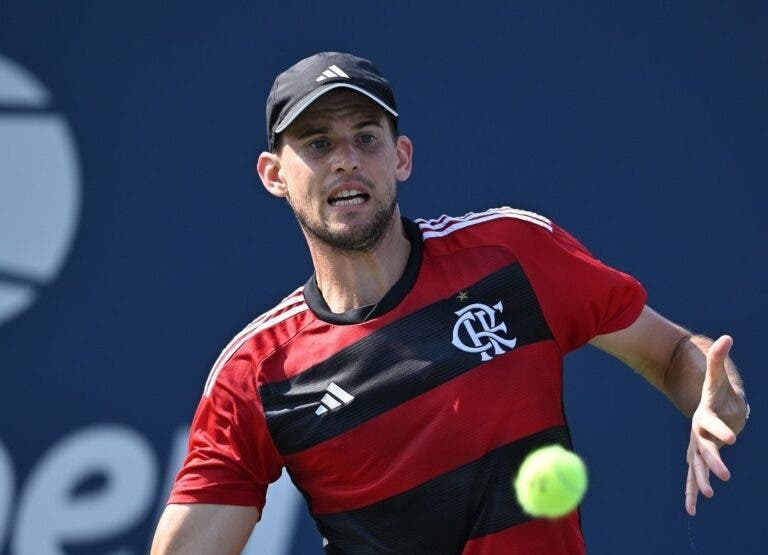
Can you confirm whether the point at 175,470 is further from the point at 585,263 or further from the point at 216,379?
the point at 585,263

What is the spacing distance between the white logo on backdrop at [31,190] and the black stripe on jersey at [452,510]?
1954 mm

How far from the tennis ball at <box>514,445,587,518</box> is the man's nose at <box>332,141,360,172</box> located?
0.80 m

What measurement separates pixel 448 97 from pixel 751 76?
3.43ft

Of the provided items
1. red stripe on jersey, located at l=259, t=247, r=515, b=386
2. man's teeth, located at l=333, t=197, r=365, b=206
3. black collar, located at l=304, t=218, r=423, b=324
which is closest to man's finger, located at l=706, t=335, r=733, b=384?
red stripe on jersey, located at l=259, t=247, r=515, b=386

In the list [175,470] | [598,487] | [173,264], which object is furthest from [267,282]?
[598,487]

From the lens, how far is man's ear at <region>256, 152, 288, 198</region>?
138 inches

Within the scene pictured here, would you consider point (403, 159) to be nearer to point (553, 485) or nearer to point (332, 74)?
point (332, 74)

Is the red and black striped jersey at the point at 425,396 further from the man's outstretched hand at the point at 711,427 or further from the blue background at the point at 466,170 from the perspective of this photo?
the blue background at the point at 466,170

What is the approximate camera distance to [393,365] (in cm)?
319

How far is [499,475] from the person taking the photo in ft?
10.1

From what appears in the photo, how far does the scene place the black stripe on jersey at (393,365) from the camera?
10.4ft

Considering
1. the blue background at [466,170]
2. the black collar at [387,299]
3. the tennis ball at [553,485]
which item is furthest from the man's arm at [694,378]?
the blue background at [466,170]

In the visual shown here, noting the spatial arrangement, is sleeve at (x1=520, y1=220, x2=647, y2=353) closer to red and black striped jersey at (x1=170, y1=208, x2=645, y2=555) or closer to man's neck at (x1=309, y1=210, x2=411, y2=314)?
red and black striped jersey at (x1=170, y1=208, x2=645, y2=555)

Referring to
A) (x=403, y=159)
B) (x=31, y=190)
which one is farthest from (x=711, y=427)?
(x=31, y=190)
